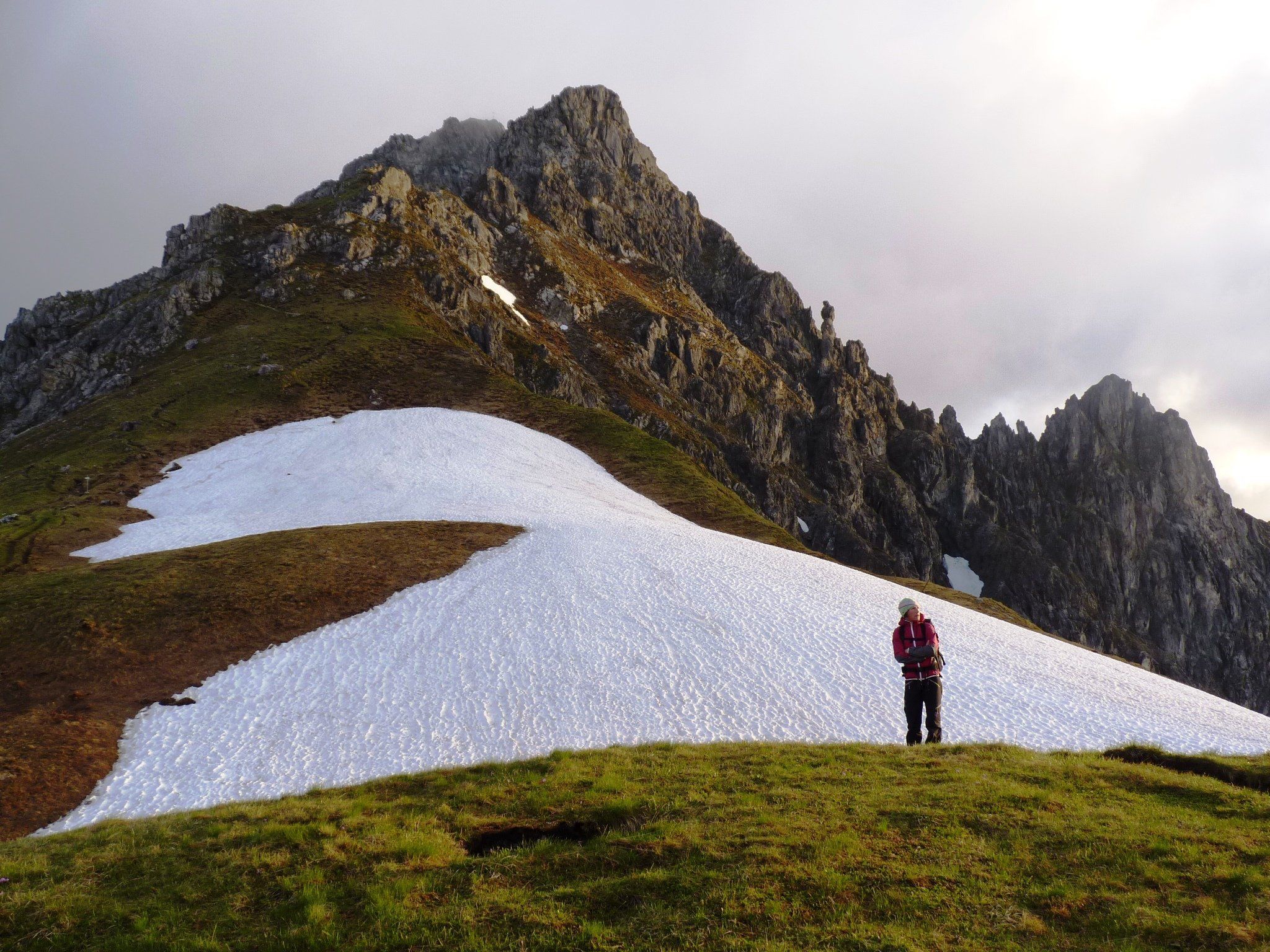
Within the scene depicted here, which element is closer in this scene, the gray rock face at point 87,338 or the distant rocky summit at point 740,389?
the gray rock face at point 87,338

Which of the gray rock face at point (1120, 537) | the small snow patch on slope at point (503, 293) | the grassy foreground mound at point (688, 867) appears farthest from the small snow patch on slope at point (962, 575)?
the grassy foreground mound at point (688, 867)

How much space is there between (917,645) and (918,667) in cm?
59

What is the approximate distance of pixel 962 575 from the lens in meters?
165

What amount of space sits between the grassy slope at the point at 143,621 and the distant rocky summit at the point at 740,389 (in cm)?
6036

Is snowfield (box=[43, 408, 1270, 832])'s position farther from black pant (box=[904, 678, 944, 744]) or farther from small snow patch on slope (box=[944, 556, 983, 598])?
small snow patch on slope (box=[944, 556, 983, 598])

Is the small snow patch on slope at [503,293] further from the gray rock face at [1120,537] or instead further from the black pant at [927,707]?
the black pant at [927,707]

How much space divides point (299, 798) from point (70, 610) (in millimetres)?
22794

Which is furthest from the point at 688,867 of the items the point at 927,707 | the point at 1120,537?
the point at 1120,537

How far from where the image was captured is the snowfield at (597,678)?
20.6 metres

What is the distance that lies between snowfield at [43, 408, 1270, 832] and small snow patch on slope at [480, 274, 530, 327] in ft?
278

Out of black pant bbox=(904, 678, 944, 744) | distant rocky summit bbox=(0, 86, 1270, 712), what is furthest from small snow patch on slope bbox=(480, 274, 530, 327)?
black pant bbox=(904, 678, 944, 744)

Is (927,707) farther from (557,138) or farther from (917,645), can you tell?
(557,138)

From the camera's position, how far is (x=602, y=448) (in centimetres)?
7512

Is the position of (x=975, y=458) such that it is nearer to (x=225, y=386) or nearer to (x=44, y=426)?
(x=225, y=386)
